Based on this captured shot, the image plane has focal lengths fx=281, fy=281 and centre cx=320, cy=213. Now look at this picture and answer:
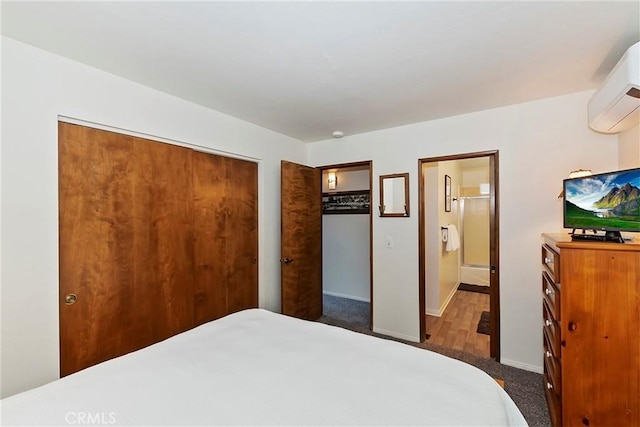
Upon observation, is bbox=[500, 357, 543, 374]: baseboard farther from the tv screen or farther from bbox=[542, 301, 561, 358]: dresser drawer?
the tv screen

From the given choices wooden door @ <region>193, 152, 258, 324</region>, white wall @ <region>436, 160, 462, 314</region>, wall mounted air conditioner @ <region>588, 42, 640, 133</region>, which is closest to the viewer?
wall mounted air conditioner @ <region>588, 42, 640, 133</region>

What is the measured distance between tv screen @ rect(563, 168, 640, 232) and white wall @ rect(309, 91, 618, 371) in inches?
30.2

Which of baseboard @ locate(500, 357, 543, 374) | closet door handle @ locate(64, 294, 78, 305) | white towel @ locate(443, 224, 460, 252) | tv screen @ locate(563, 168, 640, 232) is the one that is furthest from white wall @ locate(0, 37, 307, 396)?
white towel @ locate(443, 224, 460, 252)

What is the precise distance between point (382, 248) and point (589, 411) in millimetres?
1988

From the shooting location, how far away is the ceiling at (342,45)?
1.33m

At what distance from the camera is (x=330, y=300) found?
455 centimetres

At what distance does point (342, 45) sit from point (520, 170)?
1962 mm

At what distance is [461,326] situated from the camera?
11.3 feet

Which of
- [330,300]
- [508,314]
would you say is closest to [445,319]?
[508,314]

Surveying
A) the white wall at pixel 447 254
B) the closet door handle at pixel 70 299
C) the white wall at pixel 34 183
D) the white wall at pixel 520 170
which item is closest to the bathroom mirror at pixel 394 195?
the white wall at pixel 520 170

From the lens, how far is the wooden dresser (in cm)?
Result: 144

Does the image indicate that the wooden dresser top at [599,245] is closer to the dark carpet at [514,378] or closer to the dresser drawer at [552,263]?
the dresser drawer at [552,263]

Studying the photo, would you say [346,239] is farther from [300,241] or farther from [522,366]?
[522,366]

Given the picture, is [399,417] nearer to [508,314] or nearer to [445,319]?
[508,314]
